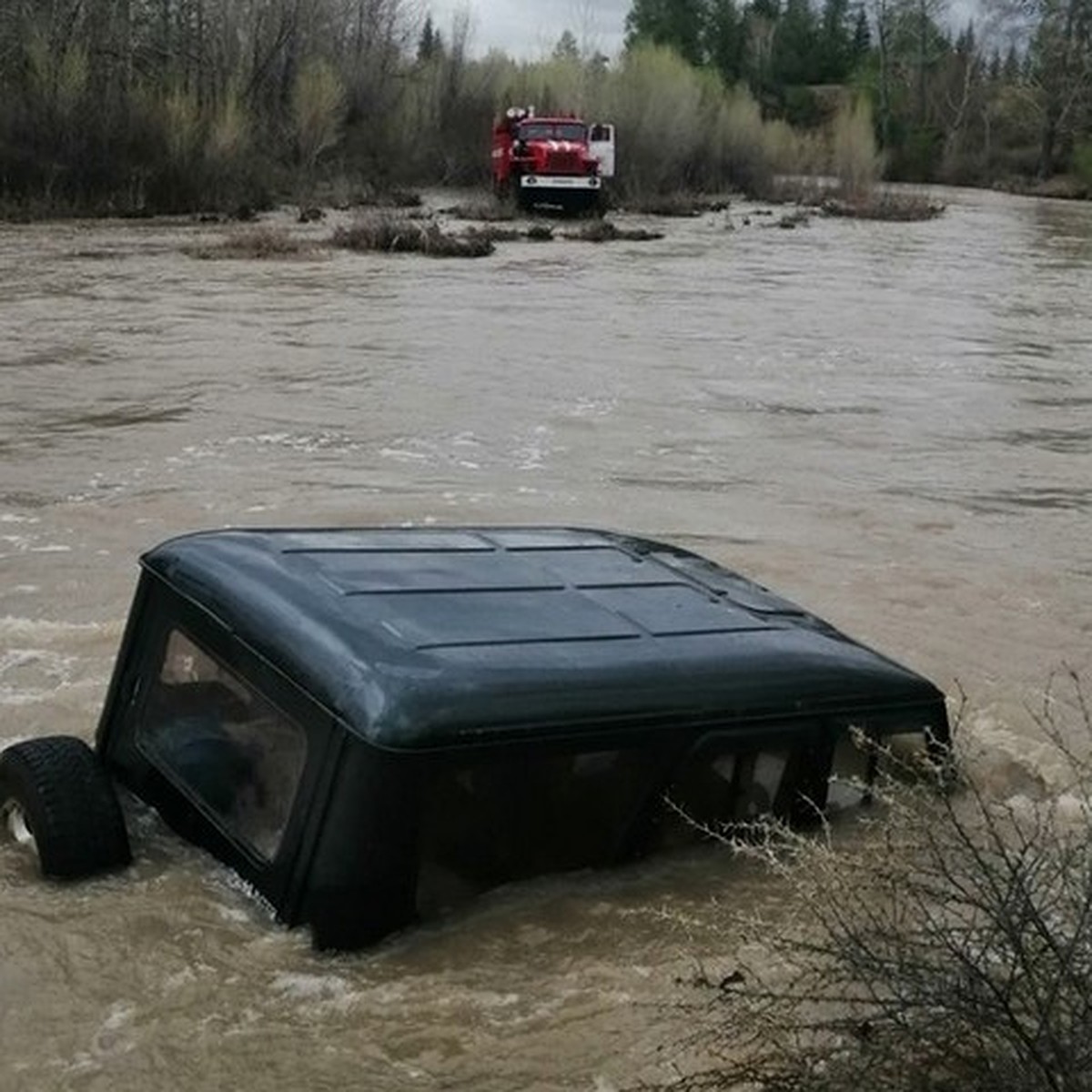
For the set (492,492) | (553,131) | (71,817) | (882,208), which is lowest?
(492,492)

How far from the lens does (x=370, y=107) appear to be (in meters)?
52.4

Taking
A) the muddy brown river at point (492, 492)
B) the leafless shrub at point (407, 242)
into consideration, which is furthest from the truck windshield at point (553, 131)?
the muddy brown river at point (492, 492)

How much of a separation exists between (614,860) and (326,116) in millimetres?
44692

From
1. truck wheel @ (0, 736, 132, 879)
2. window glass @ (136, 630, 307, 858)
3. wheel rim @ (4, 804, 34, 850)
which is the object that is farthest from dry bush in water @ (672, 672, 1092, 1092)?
wheel rim @ (4, 804, 34, 850)

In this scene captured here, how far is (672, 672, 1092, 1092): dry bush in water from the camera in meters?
2.81

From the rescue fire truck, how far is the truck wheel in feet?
124

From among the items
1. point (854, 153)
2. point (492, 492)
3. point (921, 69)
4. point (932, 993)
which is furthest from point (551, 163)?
point (921, 69)

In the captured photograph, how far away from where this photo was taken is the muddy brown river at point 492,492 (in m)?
3.82

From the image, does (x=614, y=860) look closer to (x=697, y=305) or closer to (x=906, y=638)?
(x=906, y=638)

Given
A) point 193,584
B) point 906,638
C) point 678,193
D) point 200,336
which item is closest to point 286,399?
point 200,336

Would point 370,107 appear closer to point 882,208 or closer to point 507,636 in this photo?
point 882,208

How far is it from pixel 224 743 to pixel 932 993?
204 cm

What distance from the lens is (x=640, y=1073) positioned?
3.62m

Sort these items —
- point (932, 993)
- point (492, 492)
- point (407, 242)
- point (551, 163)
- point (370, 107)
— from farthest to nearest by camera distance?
point (370, 107)
point (551, 163)
point (407, 242)
point (492, 492)
point (932, 993)
